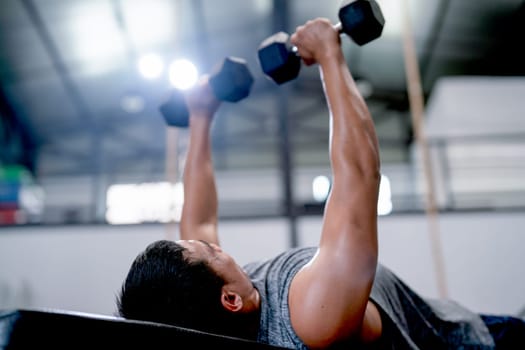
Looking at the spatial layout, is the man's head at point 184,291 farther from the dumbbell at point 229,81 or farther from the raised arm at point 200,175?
the dumbbell at point 229,81

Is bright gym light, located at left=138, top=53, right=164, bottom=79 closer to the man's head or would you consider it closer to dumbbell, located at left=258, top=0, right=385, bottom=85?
dumbbell, located at left=258, top=0, right=385, bottom=85

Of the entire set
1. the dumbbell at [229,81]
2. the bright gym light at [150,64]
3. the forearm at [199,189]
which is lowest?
the forearm at [199,189]

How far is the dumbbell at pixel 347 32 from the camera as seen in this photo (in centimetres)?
91

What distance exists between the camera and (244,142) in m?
7.22

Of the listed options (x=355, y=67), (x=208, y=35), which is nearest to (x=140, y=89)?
(x=208, y=35)

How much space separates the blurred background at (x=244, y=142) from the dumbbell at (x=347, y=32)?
3.60 ft

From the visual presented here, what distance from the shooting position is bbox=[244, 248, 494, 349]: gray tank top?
0.80 metres

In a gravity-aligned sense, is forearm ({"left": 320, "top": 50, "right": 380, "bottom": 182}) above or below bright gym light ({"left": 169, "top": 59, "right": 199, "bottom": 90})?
below

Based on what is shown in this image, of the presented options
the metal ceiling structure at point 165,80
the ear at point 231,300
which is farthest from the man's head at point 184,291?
the metal ceiling structure at point 165,80

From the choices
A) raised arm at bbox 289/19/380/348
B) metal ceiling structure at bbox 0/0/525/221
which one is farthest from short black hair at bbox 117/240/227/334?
metal ceiling structure at bbox 0/0/525/221

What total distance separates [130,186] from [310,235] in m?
4.90

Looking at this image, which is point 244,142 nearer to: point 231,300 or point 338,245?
point 231,300

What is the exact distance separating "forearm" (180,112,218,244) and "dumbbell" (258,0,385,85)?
271mm

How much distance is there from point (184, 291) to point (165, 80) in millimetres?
5545
